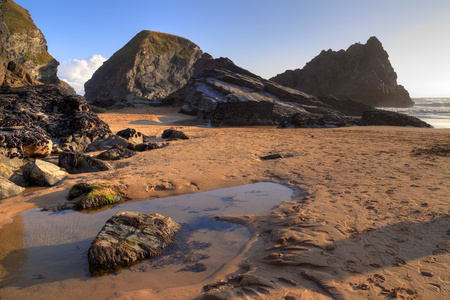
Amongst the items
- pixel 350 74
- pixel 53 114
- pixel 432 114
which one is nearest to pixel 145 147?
pixel 53 114

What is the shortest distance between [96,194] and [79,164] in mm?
2335

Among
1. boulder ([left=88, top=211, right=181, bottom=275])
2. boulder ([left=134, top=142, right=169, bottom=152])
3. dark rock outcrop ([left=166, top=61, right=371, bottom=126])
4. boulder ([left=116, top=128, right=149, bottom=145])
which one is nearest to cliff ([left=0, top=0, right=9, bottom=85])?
boulder ([left=116, top=128, right=149, bottom=145])

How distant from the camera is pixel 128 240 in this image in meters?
2.94

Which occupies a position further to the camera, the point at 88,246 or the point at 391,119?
the point at 391,119

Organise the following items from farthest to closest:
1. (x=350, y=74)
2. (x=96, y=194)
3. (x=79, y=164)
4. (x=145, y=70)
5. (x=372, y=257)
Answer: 1. (x=145, y=70)
2. (x=350, y=74)
3. (x=79, y=164)
4. (x=96, y=194)
5. (x=372, y=257)

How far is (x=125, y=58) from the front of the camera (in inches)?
2596

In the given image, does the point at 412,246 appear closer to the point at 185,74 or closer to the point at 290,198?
the point at 290,198

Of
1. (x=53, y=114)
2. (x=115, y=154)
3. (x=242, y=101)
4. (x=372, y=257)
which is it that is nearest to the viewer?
(x=372, y=257)

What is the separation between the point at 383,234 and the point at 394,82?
74.6 metres

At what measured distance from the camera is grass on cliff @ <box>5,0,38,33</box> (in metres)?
39.4

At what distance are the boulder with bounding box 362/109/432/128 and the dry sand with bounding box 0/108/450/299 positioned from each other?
1204cm

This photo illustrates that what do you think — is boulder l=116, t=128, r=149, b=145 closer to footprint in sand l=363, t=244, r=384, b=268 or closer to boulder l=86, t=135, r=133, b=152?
boulder l=86, t=135, r=133, b=152

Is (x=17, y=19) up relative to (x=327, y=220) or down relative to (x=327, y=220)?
up

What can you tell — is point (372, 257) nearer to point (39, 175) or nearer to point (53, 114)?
point (39, 175)
